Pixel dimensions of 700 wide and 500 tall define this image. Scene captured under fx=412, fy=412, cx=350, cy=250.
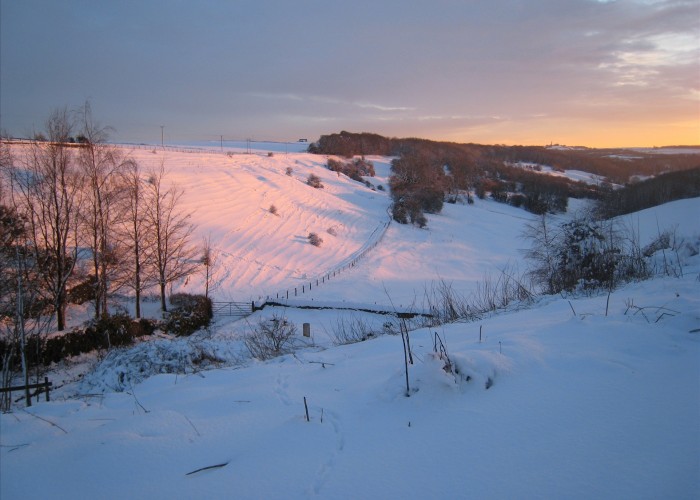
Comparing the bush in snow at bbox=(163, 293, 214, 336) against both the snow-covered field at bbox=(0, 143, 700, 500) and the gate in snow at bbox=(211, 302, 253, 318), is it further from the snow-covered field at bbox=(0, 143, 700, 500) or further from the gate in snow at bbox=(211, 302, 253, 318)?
the snow-covered field at bbox=(0, 143, 700, 500)

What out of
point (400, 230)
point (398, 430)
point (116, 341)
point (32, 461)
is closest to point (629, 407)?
point (398, 430)

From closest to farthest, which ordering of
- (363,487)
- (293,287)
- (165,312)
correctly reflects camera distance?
(363,487), (165,312), (293,287)

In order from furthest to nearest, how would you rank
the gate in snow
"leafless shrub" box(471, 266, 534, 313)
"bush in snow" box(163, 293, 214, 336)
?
the gate in snow → "bush in snow" box(163, 293, 214, 336) → "leafless shrub" box(471, 266, 534, 313)

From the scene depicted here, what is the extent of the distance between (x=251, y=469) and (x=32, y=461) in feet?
5.21

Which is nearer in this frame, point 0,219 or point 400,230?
point 0,219

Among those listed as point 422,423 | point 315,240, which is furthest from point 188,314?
point 422,423

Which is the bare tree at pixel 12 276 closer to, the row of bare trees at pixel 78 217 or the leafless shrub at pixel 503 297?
the row of bare trees at pixel 78 217

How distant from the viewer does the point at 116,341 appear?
15609 millimetres

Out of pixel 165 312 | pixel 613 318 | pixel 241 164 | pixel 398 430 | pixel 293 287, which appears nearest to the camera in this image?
pixel 398 430

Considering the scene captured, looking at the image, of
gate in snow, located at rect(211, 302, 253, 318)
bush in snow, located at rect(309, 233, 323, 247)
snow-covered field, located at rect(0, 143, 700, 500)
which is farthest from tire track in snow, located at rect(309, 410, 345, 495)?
bush in snow, located at rect(309, 233, 323, 247)

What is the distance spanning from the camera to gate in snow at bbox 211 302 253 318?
2285cm

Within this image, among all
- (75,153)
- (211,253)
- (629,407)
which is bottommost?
(211,253)

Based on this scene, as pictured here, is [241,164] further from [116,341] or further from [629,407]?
[629,407]

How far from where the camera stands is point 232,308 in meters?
23.8
